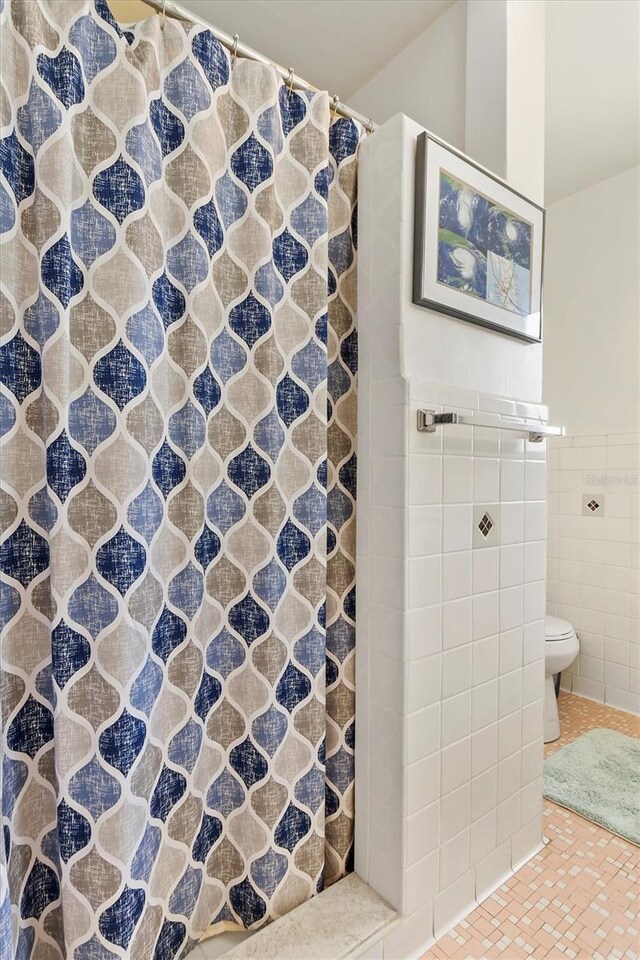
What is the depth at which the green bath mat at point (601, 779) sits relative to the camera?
1.58 m

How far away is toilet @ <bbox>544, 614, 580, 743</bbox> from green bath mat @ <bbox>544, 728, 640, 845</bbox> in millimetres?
87

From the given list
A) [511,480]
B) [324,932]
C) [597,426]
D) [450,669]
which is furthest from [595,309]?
[324,932]

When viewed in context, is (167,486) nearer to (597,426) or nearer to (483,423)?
(483,423)

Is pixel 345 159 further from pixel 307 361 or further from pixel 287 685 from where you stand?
pixel 287 685

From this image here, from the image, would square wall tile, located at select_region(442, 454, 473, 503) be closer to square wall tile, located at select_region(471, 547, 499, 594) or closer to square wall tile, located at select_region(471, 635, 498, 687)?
square wall tile, located at select_region(471, 547, 499, 594)

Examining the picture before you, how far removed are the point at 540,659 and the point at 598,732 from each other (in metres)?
1.03

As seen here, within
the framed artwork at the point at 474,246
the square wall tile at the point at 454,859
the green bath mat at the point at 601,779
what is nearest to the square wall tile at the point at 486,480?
the framed artwork at the point at 474,246

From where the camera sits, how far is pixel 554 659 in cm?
213

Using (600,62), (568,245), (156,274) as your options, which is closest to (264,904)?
(156,274)

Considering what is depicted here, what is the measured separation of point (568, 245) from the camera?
104 inches

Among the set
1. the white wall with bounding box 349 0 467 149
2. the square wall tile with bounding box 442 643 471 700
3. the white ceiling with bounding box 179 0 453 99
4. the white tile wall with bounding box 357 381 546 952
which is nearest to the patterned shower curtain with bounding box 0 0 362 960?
the white tile wall with bounding box 357 381 546 952

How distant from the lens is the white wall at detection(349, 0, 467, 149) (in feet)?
5.09

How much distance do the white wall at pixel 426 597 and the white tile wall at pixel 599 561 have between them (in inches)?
52.7

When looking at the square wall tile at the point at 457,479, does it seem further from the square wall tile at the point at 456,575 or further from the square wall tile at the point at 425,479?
the square wall tile at the point at 456,575
